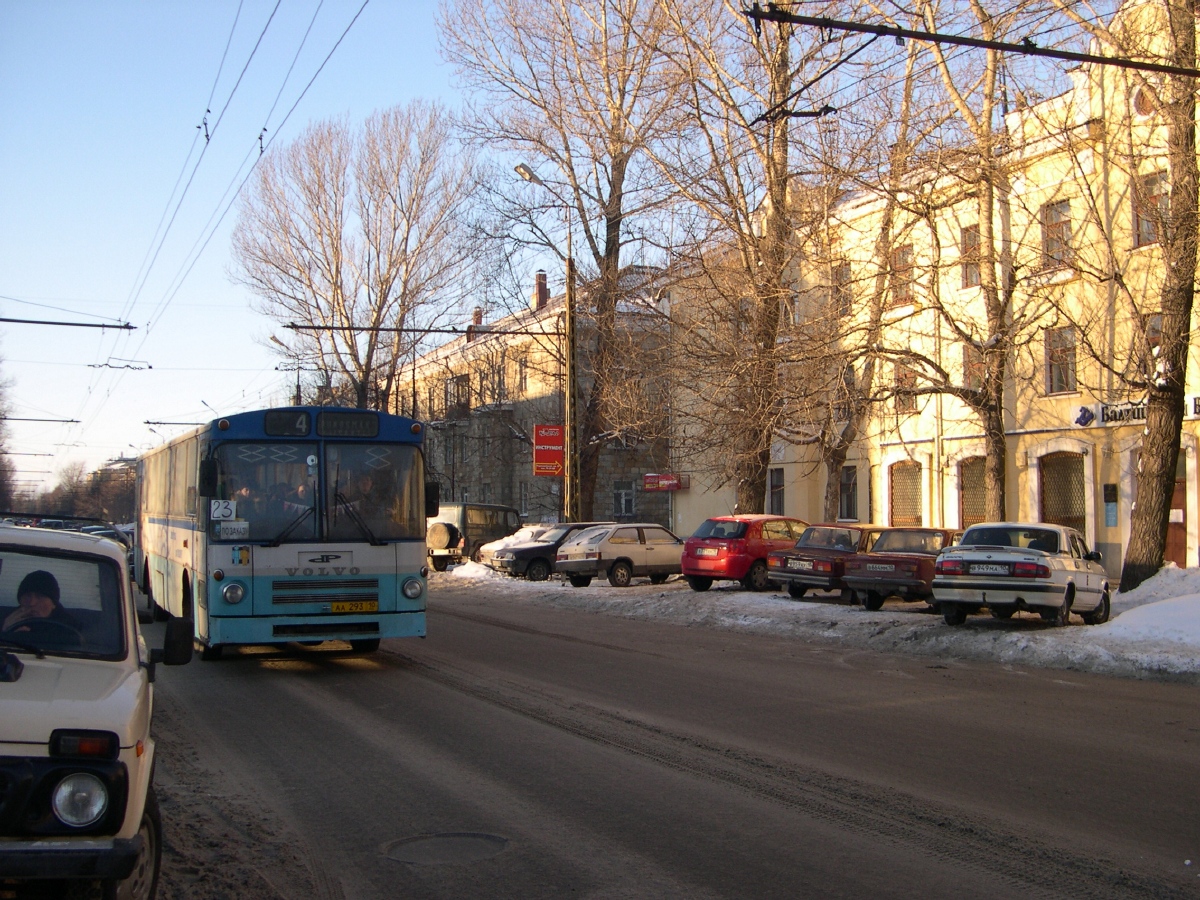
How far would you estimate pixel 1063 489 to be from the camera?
27469 mm

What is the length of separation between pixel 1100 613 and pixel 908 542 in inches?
147

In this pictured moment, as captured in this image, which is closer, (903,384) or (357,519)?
(357,519)

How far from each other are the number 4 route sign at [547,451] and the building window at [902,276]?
1052cm

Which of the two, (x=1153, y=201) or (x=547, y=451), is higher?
(x=1153, y=201)

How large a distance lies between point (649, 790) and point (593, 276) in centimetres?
2692

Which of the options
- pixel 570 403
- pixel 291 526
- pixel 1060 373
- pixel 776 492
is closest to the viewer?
pixel 291 526

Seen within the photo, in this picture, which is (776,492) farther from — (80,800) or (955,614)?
(80,800)

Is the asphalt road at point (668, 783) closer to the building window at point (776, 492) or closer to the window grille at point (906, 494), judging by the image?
the window grille at point (906, 494)

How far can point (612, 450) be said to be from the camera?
52.7 metres

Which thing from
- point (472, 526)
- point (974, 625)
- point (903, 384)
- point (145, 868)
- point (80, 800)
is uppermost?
point (903, 384)

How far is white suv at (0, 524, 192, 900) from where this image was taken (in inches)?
149

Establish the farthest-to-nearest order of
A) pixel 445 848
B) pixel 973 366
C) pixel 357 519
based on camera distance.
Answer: pixel 973 366, pixel 357 519, pixel 445 848

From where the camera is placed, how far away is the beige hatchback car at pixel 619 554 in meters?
27.3

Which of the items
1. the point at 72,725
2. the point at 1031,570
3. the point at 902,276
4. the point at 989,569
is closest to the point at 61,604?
the point at 72,725
